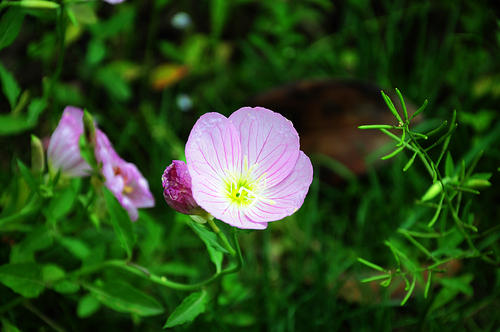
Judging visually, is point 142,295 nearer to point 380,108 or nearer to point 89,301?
point 89,301

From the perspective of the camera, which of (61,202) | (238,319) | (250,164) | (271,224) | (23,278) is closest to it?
(250,164)

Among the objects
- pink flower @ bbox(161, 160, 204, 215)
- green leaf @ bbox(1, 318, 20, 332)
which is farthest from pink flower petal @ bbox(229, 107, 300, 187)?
green leaf @ bbox(1, 318, 20, 332)

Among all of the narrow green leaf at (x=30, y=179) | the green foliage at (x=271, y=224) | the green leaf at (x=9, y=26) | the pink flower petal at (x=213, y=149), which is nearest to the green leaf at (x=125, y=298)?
the green foliage at (x=271, y=224)

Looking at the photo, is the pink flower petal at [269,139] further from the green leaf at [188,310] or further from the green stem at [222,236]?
the green leaf at [188,310]

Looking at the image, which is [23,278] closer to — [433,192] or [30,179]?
[30,179]

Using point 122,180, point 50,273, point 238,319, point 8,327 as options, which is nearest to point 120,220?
point 122,180

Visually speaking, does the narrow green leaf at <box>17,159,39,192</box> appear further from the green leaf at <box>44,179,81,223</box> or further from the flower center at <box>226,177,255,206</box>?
the flower center at <box>226,177,255,206</box>
